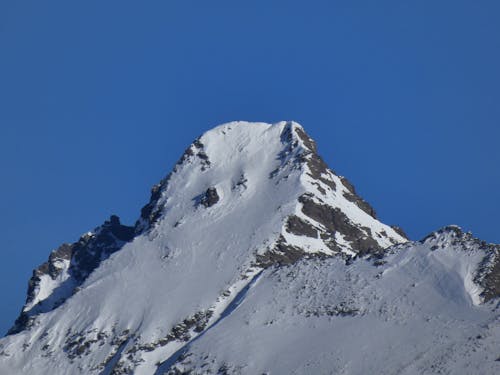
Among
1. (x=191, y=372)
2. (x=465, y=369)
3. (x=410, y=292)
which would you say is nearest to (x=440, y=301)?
(x=410, y=292)

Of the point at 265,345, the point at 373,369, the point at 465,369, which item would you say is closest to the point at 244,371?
the point at 265,345

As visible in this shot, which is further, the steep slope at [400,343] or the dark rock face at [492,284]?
the dark rock face at [492,284]

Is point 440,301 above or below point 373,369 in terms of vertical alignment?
above

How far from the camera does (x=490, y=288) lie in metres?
195

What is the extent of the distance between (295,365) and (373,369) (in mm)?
12304

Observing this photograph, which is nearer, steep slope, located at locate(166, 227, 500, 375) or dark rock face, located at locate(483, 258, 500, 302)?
steep slope, located at locate(166, 227, 500, 375)

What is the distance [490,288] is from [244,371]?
3397 centimetres

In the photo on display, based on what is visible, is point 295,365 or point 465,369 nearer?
point 465,369

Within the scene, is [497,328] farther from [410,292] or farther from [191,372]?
[191,372]

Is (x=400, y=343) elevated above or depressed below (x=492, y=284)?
below

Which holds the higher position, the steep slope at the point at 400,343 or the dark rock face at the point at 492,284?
the dark rock face at the point at 492,284

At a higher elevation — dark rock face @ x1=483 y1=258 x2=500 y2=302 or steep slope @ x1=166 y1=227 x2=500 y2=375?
dark rock face @ x1=483 y1=258 x2=500 y2=302

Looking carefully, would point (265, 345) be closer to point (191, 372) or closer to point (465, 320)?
point (191, 372)

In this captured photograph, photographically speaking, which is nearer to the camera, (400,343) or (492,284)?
(400,343)
